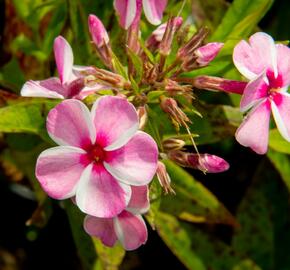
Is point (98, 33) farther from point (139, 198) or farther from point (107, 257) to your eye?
point (107, 257)

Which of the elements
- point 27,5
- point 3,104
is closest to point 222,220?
point 3,104

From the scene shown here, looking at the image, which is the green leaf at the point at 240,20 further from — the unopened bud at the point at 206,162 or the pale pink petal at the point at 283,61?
the unopened bud at the point at 206,162

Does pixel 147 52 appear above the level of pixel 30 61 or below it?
above

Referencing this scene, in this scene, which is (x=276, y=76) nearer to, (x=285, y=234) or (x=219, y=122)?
(x=219, y=122)

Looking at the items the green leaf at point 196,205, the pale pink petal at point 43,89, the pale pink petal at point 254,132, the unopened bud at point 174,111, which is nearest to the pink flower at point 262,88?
the pale pink petal at point 254,132

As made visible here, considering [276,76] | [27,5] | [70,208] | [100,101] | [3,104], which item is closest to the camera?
[100,101]

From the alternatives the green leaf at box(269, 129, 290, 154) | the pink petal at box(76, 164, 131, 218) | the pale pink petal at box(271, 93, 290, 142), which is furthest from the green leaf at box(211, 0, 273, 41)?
the pink petal at box(76, 164, 131, 218)

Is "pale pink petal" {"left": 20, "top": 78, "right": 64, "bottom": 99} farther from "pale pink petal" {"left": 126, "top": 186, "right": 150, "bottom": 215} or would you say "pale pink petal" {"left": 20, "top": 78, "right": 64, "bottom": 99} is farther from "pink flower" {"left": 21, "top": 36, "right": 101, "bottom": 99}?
"pale pink petal" {"left": 126, "top": 186, "right": 150, "bottom": 215}
